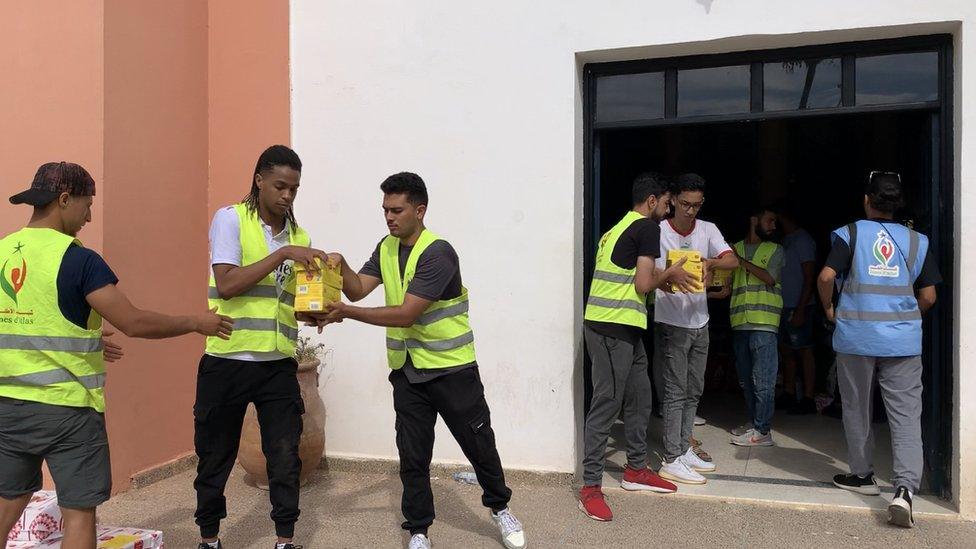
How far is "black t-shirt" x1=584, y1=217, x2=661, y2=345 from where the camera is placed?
14.6 feet

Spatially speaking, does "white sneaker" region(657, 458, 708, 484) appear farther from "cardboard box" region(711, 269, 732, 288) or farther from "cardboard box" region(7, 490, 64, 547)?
"cardboard box" region(7, 490, 64, 547)

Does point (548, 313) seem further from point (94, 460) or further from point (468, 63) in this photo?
point (94, 460)

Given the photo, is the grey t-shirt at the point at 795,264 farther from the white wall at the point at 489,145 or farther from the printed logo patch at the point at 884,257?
the white wall at the point at 489,145

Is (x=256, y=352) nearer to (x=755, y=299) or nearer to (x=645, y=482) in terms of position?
(x=645, y=482)

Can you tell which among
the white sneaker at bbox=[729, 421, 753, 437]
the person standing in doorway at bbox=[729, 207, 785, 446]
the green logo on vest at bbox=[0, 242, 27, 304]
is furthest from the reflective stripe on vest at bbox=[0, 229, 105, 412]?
the white sneaker at bbox=[729, 421, 753, 437]

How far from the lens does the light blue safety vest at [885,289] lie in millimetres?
4305

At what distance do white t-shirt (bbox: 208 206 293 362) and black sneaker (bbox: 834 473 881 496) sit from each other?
354 centimetres

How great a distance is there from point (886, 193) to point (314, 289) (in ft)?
10.9

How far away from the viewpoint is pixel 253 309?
3.49 m

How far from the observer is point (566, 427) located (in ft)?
16.4

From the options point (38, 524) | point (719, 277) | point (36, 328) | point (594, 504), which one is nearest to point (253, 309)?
point (36, 328)

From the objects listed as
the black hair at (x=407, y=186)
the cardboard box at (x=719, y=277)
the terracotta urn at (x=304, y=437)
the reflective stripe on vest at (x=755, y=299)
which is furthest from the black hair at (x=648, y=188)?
the terracotta urn at (x=304, y=437)

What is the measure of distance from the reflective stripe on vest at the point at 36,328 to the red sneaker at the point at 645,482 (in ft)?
10.5

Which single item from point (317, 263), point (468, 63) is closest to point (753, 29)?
point (468, 63)
